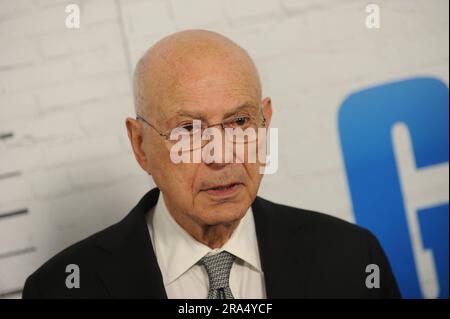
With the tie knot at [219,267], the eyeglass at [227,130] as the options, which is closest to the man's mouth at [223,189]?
the eyeglass at [227,130]

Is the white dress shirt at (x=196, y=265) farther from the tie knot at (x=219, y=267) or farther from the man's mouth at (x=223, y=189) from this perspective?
the man's mouth at (x=223, y=189)

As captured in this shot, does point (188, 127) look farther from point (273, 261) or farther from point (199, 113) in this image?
point (273, 261)

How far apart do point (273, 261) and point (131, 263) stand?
0.40 meters

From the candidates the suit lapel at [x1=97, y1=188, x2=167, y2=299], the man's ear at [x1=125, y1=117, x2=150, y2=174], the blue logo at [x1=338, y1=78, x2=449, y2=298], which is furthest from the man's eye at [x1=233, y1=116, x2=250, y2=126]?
the blue logo at [x1=338, y1=78, x2=449, y2=298]

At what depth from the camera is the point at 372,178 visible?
2.09 metres

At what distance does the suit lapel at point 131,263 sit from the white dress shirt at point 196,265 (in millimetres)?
66

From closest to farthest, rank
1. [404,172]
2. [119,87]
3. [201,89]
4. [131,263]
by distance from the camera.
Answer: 1. [201,89]
2. [131,263]
3. [119,87]
4. [404,172]

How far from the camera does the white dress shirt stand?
1609 millimetres

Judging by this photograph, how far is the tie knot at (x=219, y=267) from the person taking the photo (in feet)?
5.13

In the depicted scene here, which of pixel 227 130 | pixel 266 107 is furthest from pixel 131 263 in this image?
pixel 266 107

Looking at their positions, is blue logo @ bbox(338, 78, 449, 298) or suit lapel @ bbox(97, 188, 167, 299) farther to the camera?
blue logo @ bbox(338, 78, 449, 298)

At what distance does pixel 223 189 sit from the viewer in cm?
148

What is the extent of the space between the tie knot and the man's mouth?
0.75ft

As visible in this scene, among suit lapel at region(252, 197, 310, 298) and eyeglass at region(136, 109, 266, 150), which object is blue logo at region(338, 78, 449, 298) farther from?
eyeglass at region(136, 109, 266, 150)
